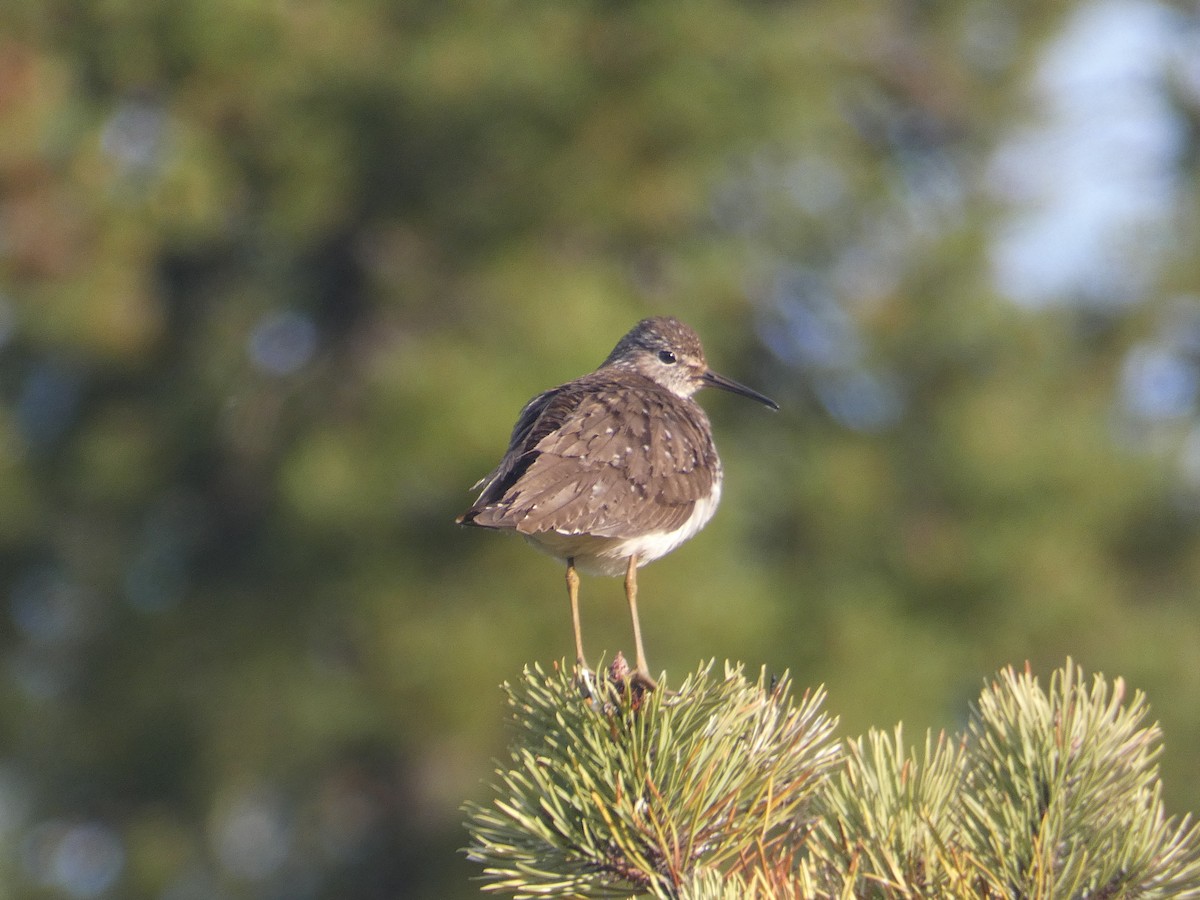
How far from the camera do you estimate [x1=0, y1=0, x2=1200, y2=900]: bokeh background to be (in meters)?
9.95

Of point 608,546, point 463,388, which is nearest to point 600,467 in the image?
point 608,546

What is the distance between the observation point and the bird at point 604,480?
4.33m

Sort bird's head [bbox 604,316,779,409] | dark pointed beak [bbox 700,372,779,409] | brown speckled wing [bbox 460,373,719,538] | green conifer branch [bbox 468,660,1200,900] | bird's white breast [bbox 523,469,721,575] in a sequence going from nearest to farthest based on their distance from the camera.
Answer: green conifer branch [bbox 468,660,1200,900] < brown speckled wing [bbox 460,373,719,538] < bird's white breast [bbox 523,469,721,575] < dark pointed beak [bbox 700,372,779,409] < bird's head [bbox 604,316,779,409]

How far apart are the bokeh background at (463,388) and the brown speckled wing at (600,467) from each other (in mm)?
3963

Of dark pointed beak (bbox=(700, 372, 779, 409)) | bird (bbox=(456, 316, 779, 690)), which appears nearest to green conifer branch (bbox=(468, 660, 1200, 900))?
bird (bbox=(456, 316, 779, 690))

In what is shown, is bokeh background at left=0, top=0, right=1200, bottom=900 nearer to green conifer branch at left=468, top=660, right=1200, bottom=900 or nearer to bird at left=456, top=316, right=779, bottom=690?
bird at left=456, top=316, right=779, bottom=690

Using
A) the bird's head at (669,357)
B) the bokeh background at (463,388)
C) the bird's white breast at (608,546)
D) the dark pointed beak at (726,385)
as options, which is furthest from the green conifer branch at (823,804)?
the bokeh background at (463,388)

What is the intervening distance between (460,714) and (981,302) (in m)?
5.64

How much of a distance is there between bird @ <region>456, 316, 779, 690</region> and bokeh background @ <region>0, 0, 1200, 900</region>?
13.0ft

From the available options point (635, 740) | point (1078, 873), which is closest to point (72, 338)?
point (635, 740)

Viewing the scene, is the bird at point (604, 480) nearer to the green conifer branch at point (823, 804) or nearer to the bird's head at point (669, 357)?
the bird's head at point (669, 357)

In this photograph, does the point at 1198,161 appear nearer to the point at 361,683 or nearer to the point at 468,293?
the point at 468,293

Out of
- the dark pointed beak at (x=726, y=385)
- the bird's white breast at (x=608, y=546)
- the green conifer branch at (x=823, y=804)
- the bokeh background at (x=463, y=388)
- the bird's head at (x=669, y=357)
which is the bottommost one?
the green conifer branch at (x=823, y=804)

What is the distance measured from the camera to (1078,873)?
2.71 meters
